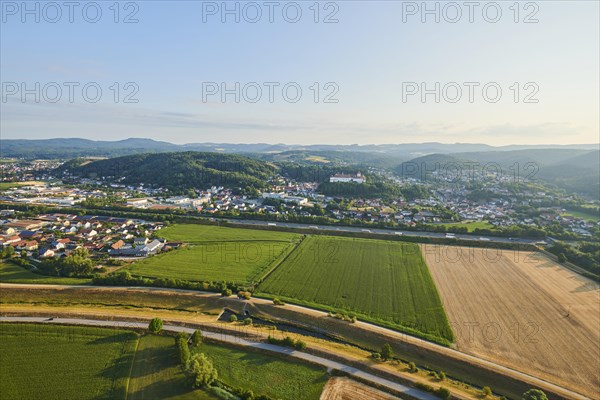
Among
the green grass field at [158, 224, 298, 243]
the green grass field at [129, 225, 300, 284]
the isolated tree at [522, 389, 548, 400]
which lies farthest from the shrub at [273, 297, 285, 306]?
the green grass field at [158, 224, 298, 243]

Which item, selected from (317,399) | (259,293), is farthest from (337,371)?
(259,293)

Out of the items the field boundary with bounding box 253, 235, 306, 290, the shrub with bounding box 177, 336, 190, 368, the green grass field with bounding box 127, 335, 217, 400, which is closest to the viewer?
the green grass field with bounding box 127, 335, 217, 400

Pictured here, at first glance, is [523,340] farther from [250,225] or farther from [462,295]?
[250,225]

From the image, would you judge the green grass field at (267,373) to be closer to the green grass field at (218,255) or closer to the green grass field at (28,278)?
the green grass field at (218,255)

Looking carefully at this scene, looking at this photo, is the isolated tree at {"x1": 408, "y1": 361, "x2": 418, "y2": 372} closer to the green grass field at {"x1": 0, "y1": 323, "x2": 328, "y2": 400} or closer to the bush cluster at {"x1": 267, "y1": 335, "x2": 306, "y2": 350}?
the green grass field at {"x1": 0, "y1": 323, "x2": 328, "y2": 400}

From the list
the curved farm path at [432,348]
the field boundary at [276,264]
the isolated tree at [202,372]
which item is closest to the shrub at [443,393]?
the curved farm path at [432,348]

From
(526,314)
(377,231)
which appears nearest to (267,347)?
(526,314)
